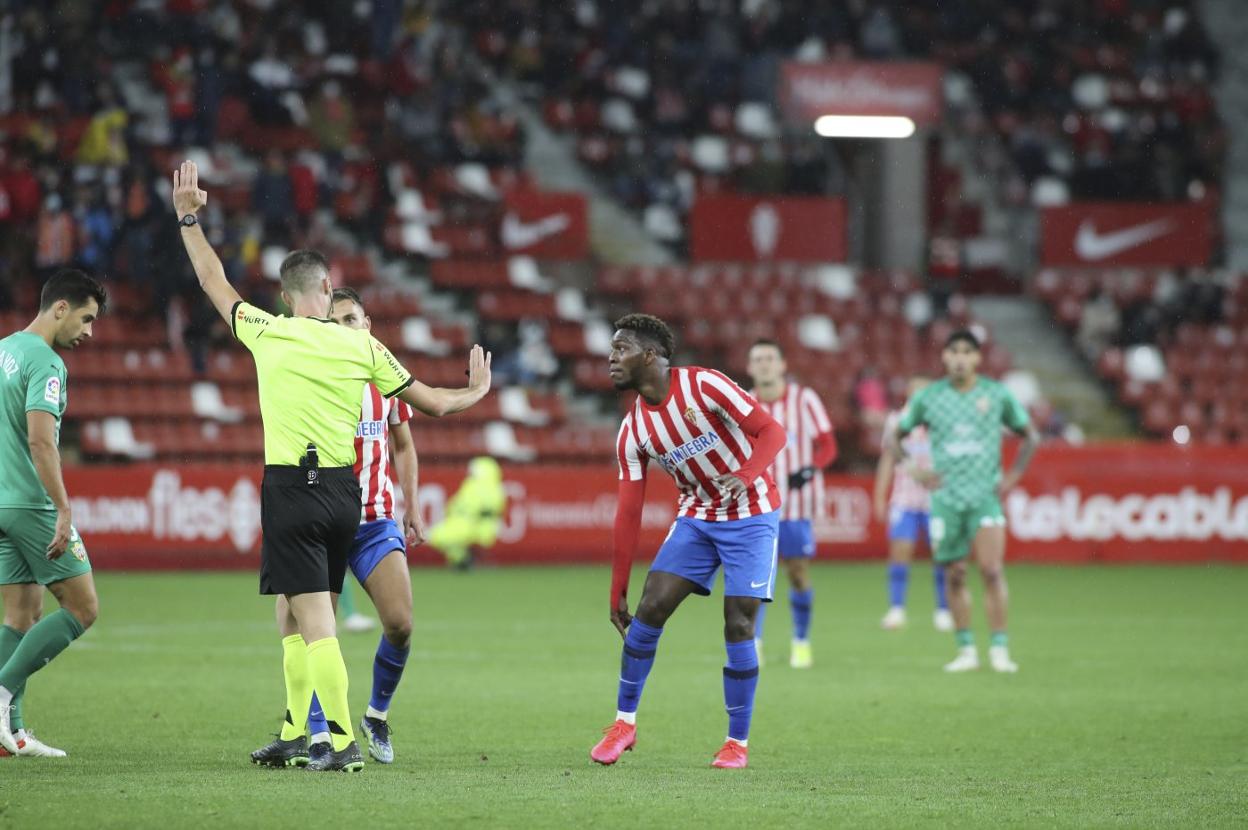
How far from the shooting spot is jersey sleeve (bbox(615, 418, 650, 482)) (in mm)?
9352

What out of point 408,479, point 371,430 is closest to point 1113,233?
point 408,479

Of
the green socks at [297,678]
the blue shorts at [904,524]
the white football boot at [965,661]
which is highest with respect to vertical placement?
the blue shorts at [904,524]

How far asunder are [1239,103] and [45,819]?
33.4 meters

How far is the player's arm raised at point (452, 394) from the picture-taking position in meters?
8.38

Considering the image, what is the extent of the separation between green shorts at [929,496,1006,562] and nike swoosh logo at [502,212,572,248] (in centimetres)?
1685

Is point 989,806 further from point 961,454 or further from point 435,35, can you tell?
point 435,35

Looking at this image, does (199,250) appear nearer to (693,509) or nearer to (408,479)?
(408,479)

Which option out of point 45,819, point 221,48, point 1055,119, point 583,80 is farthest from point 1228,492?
point 45,819

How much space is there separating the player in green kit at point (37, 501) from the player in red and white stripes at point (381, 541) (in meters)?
1.07

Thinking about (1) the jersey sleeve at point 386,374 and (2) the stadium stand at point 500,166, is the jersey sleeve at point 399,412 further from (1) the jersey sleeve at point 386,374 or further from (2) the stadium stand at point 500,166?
(2) the stadium stand at point 500,166

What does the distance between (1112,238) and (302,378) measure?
27675 millimetres

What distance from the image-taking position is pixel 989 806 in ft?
25.8

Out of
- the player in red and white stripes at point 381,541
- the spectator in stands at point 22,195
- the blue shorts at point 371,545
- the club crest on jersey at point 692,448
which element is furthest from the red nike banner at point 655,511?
the club crest on jersey at point 692,448

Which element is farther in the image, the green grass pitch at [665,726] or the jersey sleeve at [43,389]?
the jersey sleeve at [43,389]
